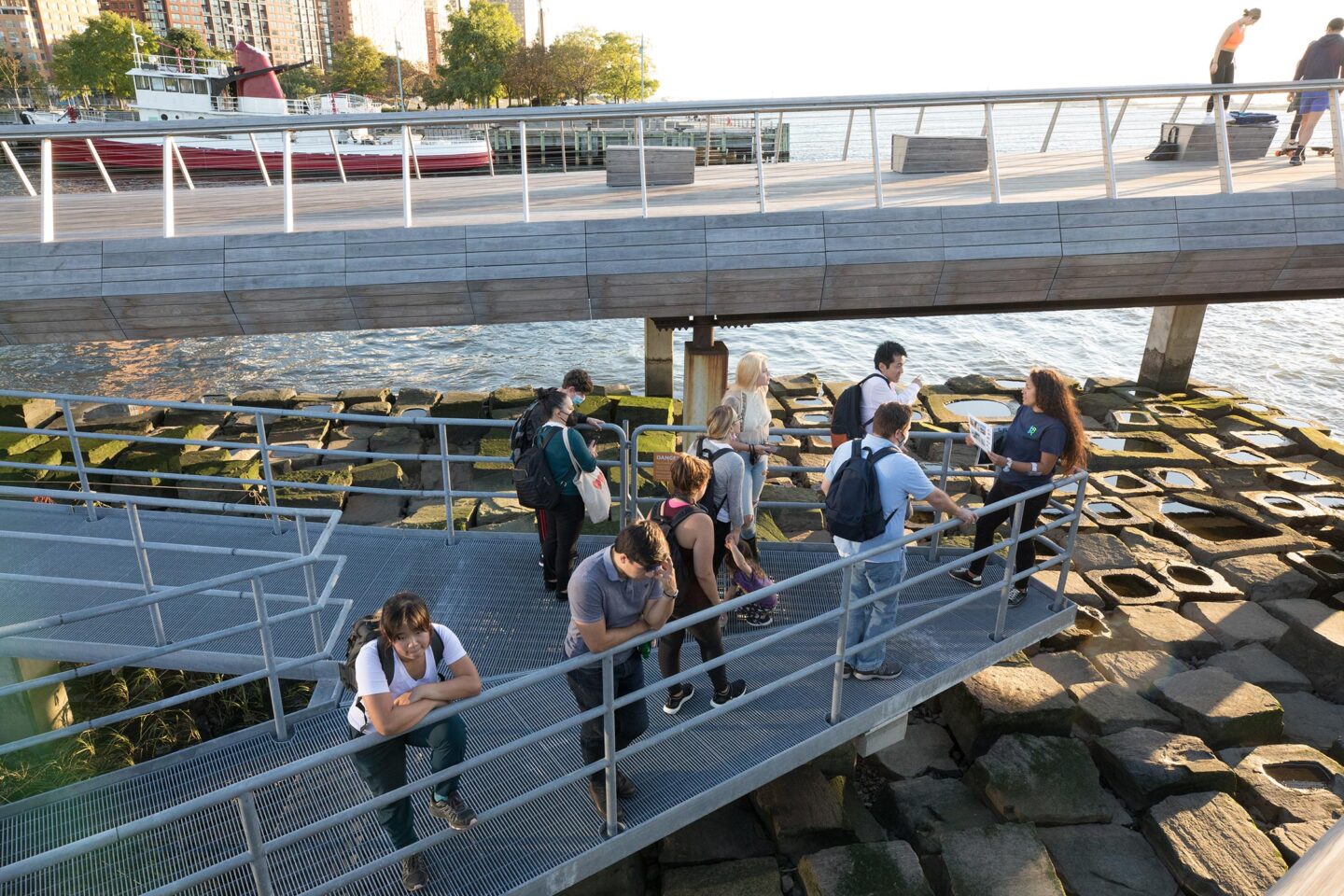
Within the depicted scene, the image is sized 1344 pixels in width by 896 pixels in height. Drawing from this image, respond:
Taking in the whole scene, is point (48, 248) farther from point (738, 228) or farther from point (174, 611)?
point (738, 228)

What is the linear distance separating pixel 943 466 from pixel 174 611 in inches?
214

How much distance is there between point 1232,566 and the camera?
9.80m

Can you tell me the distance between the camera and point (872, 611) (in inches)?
203

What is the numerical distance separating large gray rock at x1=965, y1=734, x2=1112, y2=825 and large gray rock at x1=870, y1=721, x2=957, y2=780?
0.31 metres

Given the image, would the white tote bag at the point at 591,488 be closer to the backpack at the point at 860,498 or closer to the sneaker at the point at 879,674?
the backpack at the point at 860,498

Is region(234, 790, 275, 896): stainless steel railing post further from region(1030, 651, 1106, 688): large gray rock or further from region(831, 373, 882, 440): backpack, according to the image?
region(1030, 651, 1106, 688): large gray rock

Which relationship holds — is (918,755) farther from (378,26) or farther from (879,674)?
(378,26)

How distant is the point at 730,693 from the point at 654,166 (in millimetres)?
8051

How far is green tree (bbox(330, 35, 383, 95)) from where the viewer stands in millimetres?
92812

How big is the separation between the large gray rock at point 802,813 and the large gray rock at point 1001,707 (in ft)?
4.44

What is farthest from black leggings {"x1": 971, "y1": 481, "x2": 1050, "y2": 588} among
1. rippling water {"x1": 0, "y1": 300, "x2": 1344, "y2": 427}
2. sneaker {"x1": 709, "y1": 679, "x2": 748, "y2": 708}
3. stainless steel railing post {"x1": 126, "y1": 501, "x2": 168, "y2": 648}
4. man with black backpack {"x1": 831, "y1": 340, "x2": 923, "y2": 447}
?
rippling water {"x1": 0, "y1": 300, "x2": 1344, "y2": 427}

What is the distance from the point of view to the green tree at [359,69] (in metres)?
92.8

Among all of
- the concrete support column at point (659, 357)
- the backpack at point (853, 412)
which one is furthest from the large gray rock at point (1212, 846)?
the concrete support column at point (659, 357)

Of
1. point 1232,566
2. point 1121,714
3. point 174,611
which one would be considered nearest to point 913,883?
point 1121,714
